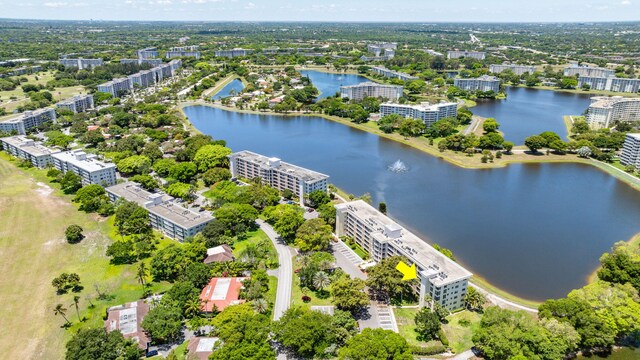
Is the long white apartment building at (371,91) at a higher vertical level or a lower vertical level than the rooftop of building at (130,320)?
higher

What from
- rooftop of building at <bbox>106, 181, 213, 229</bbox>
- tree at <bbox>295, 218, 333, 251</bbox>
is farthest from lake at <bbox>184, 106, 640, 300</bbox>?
rooftop of building at <bbox>106, 181, 213, 229</bbox>

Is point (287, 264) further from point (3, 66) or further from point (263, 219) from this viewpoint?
point (3, 66)

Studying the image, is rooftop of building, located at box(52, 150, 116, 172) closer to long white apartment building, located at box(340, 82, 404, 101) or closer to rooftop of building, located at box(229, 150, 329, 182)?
rooftop of building, located at box(229, 150, 329, 182)

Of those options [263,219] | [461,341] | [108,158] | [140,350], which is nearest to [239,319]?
[140,350]

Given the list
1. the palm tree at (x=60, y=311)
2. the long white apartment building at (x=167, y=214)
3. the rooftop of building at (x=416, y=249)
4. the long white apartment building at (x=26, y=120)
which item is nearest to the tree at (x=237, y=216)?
the long white apartment building at (x=167, y=214)

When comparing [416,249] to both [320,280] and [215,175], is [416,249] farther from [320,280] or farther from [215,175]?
[215,175]

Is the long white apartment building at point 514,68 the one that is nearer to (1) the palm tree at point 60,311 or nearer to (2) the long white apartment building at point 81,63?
(2) the long white apartment building at point 81,63
